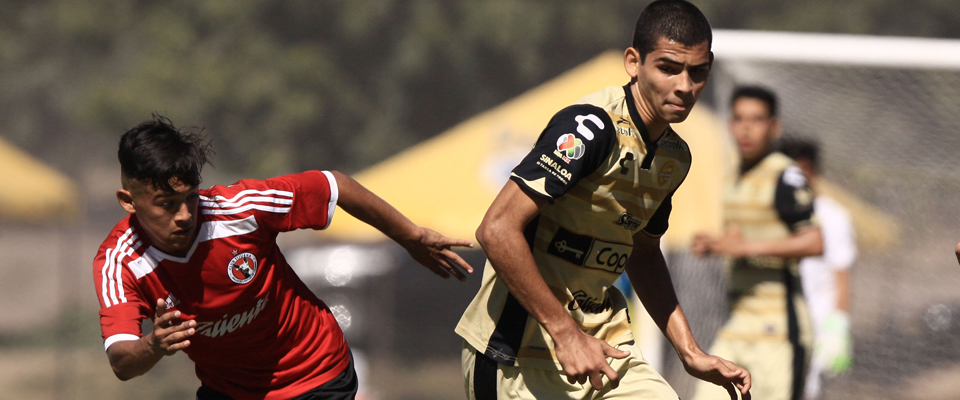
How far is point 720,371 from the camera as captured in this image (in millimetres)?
2857

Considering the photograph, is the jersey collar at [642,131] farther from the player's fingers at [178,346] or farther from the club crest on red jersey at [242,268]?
the player's fingers at [178,346]

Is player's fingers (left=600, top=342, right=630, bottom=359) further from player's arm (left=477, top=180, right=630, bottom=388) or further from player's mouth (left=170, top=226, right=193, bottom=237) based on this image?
player's mouth (left=170, top=226, right=193, bottom=237)

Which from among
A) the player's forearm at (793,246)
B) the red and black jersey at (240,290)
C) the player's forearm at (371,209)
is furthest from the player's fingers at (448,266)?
the player's forearm at (793,246)

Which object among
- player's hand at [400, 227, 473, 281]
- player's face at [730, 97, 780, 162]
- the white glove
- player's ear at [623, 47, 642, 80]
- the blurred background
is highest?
the blurred background

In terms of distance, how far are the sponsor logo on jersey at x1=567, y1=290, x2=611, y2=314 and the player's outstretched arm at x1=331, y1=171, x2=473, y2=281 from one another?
497 mm

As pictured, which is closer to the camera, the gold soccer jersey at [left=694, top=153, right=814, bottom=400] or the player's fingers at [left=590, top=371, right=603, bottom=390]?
the player's fingers at [left=590, top=371, right=603, bottom=390]

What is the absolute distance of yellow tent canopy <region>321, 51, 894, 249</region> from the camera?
8578mm

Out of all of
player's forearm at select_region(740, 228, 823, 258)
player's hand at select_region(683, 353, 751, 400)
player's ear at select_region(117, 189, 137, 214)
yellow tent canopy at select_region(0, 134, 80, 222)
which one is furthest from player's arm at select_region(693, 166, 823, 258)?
yellow tent canopy at select_region(0, 134, 80, 222)

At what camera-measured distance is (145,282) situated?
2.81m

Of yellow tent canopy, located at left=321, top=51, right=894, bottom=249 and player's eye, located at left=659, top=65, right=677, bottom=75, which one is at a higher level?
yellow tent canopy, located at left=321, top=51, right=894, bottom=249

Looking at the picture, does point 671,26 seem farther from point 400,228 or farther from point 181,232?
point 181,232

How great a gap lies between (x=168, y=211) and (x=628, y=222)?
147 cm

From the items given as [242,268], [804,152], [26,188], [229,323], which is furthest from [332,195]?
[26,188]

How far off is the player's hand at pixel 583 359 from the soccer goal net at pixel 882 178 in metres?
4.63
